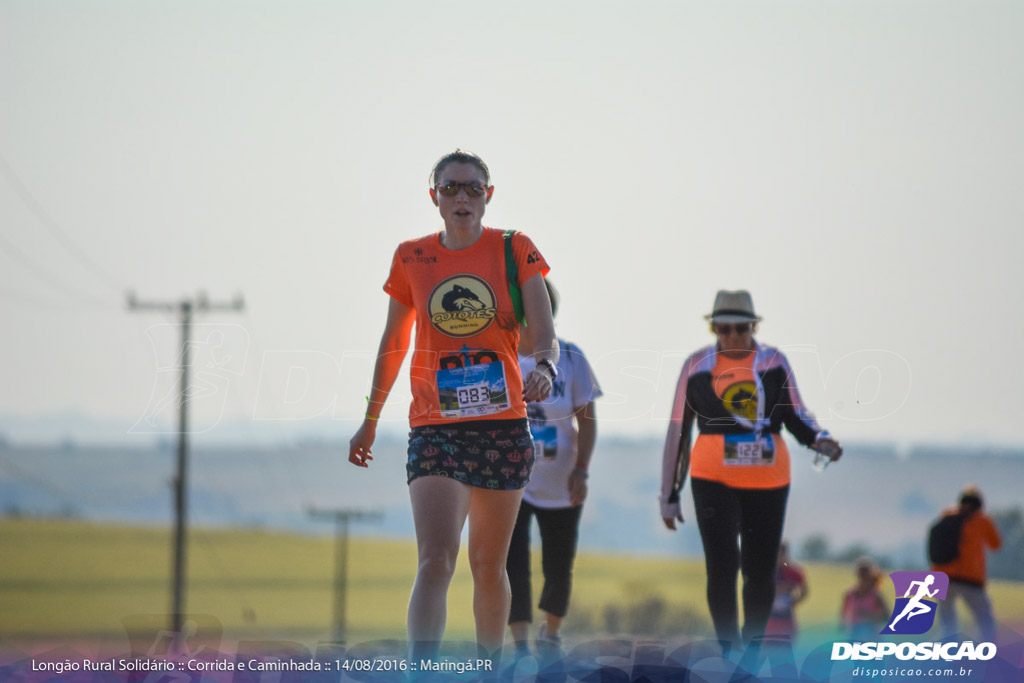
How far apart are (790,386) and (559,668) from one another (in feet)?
8.58

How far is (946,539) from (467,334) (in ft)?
24.7

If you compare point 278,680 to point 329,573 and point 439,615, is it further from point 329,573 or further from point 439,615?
point 329,573

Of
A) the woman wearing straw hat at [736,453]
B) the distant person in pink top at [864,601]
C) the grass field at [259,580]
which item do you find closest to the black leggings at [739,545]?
the woman wearing straw hat at [736,453]

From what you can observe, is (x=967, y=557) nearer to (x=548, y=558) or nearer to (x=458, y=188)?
(x=548, y=558)

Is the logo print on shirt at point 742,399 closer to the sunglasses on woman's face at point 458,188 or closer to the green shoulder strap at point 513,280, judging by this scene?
the green shoulder strap at point 513,280

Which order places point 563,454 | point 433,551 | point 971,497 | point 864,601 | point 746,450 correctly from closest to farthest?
1. point 433,551
2. point 746,450
3. point 563,454
4. point 971,497
5. point 864,601

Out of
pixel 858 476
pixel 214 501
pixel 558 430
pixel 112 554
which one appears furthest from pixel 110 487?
pixel 558 430

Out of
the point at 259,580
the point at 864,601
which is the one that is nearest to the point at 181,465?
the point at 864,601

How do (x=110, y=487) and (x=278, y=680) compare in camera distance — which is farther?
(x=110, y=487)

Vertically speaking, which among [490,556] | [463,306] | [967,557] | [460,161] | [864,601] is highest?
[460,161]

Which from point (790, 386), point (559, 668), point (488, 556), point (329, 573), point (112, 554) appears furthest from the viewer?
point (329, 573)

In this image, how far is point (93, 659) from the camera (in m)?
5.06

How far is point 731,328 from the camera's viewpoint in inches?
276

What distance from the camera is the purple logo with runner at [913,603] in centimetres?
564
